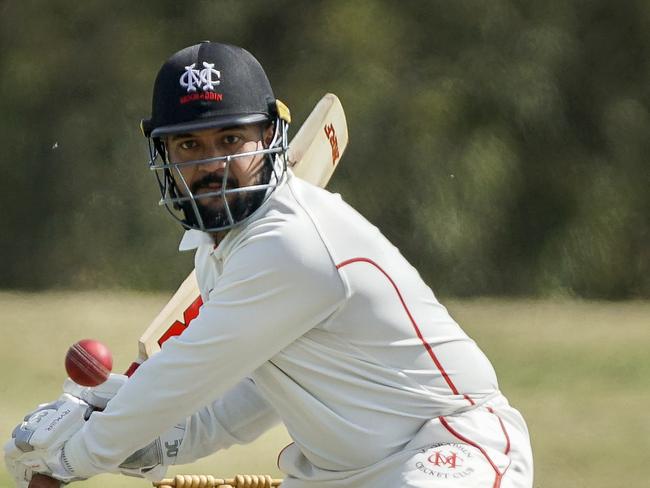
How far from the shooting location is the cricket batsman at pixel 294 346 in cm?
190

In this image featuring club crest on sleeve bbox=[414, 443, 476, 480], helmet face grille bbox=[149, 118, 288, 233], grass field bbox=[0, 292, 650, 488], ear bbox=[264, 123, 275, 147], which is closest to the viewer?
club crest on sleeve bbox=[414, 443, 476, 480]

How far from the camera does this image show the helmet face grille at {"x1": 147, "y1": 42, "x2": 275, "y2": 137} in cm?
199

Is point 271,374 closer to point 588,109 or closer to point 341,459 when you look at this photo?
point 341,459

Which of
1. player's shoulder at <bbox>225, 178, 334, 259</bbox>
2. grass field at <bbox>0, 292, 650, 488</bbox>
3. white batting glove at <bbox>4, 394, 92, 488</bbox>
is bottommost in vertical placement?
grass field at <bbox>0, 292, 650, 488</bbox>

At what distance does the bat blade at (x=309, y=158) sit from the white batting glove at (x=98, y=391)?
Result: 58cm

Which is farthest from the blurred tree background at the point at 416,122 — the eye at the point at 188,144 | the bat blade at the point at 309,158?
the eye at the point at 188,144

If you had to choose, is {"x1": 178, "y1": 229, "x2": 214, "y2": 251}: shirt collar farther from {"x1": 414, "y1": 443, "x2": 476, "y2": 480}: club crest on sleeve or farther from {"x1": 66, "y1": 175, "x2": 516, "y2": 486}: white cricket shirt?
{"x1": 414, "y1": 443, "x2": 476, "y2": 480}: club crest on sleeve

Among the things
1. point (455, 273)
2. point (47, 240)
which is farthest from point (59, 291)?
point (455, 273)

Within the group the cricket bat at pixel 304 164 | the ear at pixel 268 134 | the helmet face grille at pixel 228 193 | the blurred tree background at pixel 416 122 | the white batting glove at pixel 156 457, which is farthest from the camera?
the blurred tree background at pixel 416 122

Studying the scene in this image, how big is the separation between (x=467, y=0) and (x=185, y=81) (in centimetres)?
521

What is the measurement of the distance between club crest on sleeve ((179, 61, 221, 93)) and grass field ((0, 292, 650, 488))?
2.03m

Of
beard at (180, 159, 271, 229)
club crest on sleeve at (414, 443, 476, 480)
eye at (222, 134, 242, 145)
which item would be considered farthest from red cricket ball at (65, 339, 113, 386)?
club crest on sleeve at (414, 443, 476, 480)

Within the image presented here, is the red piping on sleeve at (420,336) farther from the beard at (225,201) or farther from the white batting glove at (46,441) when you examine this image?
the white batting glove at (46,441)

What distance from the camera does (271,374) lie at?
6.55 feet
